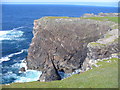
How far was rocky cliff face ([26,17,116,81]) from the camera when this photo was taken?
68.7 metres

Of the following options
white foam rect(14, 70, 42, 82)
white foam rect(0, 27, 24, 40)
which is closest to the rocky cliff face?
white foam rect(14, 70, 42, 82)

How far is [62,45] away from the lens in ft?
231

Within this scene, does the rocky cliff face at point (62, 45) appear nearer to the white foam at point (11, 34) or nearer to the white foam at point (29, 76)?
the white foam at point (29, 76)

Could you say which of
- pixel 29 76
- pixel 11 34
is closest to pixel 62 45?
pixel 29 76

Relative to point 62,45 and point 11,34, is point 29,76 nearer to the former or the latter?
point 62,45

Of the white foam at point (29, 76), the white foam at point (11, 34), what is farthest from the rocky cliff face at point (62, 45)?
the white foam at point (11, 34)

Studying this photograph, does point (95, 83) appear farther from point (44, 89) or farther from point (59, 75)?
point (59, 75)

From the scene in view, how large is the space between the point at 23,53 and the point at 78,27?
28.2 metres

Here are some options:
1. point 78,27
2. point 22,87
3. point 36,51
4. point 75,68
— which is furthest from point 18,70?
point 22,87

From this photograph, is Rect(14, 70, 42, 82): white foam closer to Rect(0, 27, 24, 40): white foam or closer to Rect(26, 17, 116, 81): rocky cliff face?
Rect(26, 17, 116, 81): rocky cliff face

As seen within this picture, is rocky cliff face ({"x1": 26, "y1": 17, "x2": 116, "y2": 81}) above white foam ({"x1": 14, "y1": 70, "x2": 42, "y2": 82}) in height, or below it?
Answer: above

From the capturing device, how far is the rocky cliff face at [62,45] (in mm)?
68688

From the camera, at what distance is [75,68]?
6819 centimetres

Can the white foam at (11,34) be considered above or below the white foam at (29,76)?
above
